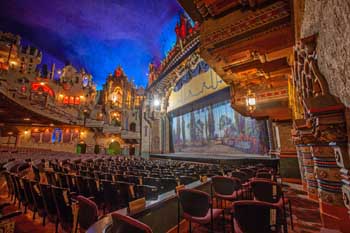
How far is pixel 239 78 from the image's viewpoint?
670cm

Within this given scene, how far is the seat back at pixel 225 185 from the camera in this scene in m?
3.43

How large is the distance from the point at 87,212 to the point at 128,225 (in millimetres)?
1012

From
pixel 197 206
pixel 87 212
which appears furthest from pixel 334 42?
pixel 87 212

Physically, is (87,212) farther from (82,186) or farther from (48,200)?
(82,186)

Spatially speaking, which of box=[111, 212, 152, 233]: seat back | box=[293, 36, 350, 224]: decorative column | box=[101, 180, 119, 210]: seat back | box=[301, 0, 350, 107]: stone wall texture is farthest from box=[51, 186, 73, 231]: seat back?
box=[301, 0, 350, 107]: stone wall texture

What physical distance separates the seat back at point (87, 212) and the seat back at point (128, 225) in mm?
598

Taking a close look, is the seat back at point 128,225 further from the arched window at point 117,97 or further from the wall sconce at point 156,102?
the arched window at point 117,97

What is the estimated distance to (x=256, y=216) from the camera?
169cm

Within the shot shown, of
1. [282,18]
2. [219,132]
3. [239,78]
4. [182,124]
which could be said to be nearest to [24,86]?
[182,124]

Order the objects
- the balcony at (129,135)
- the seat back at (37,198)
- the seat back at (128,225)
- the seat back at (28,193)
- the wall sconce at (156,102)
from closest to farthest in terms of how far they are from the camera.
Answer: the seat back at (128,225) → the seat back at (37,198) → the seat back at (28,193) → the wall sconce at (156,102) → the balcony at (129,135)

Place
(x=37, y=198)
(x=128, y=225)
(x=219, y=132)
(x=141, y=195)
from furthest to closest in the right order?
(x=219, y=132)
(x=141, y=195)
(x=37, y=198)
(x=128, y=225)

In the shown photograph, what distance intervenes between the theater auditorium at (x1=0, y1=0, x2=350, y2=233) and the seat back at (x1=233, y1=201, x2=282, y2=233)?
11 millimetres

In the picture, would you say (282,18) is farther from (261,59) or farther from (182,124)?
(182,124)

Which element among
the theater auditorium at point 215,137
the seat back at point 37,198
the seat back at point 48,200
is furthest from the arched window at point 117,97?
the seat back at point 48,200
